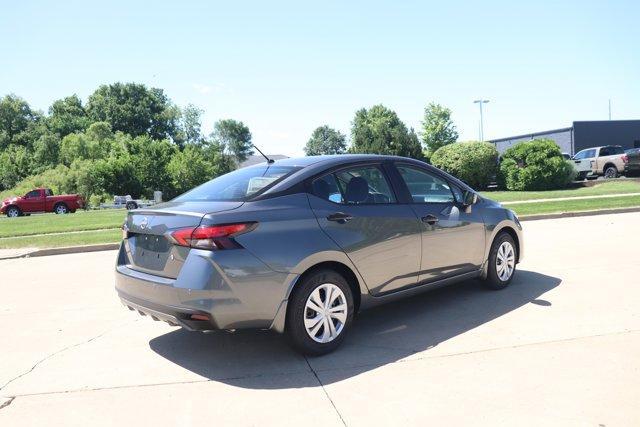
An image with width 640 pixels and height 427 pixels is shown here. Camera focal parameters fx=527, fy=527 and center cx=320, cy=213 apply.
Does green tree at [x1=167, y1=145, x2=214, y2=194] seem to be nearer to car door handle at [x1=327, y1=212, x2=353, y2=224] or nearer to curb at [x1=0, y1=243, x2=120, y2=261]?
curb at [x1=0, y1=243, x2=120, y2=261]

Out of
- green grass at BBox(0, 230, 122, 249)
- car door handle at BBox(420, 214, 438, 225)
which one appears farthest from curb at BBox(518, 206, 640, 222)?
green grass at BBox(0, 230, 122, 249)

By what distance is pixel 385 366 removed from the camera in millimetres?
3998

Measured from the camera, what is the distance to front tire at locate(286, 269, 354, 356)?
403cm

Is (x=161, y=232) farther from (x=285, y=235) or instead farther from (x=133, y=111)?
(x=133, y=111)

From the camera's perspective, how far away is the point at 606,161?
2862 cm

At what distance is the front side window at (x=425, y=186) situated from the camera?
17.0 ft

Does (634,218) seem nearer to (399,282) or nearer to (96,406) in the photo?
(399,282)

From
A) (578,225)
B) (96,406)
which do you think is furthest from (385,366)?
(578,225)

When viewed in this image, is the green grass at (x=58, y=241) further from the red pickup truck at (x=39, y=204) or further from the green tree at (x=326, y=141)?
the green tree at (x=326, y=141)

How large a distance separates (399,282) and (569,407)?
1.86 meters

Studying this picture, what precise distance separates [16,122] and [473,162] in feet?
241

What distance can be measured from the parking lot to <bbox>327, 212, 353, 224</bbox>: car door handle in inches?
42.4

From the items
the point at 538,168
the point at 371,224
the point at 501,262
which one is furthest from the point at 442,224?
the point at 538,168

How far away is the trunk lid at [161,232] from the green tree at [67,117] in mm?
77907
